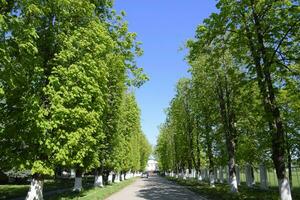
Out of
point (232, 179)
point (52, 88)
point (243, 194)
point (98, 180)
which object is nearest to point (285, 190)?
point (243, 194)

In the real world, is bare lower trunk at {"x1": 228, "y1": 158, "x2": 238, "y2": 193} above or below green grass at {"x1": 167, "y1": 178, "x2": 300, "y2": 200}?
above

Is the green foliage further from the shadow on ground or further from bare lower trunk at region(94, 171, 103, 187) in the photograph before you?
bare lower trunk at region(94, 171, 103, 187)

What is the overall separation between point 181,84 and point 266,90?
36.4m

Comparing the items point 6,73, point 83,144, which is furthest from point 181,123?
point 6,73

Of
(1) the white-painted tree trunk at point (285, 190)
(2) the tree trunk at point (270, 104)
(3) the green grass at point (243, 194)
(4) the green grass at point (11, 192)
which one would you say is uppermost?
(2) the tree trunk at point (270, 104)

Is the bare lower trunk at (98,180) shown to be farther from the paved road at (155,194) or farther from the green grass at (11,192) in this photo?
the green grass at (11,192)

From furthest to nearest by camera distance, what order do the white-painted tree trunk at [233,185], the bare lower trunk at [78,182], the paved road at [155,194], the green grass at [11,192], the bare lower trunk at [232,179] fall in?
the bare lower trunk at [78,182]
the bare lower trunk at [232,179]
the white-painted tree trunk at [233,185]
the green grass at [11,192]
the paved road at [155,194]

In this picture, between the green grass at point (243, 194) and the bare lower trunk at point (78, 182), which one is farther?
the bare lower trunk at point (78, 182)

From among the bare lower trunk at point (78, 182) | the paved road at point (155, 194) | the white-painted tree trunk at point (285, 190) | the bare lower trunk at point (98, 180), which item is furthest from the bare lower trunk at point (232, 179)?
the bare lower trunk at point (98, 180)

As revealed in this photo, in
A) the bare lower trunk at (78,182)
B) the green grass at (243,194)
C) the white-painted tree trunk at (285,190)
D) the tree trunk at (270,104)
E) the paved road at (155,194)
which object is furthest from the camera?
the bare lower trunk at (78,182)

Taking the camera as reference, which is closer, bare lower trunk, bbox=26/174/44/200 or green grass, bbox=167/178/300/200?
bare lower trunk, bbox=26/174/44/200

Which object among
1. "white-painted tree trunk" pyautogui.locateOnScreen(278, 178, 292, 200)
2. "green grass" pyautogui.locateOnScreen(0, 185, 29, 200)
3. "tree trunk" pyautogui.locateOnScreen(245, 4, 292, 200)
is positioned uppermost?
"tree trunk" pyautogui.locateOnScreen(245, 4, 292, 200)

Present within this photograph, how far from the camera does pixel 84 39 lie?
1681cm

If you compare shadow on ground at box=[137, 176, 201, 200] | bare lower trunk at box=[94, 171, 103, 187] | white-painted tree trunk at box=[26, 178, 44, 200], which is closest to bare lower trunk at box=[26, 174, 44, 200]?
white-painted tree trunk at box=[26, 178, 44, 200]
